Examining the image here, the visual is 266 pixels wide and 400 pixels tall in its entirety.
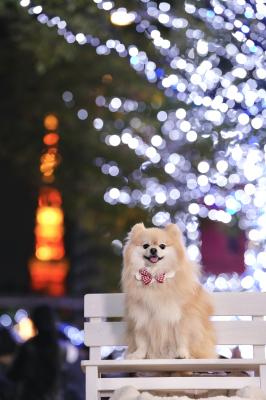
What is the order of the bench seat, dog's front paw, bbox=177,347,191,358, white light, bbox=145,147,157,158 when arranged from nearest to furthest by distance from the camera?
the bench seat, dog's front paw, bbox=177,347,191,358, white light, bbox=145,147,157,158

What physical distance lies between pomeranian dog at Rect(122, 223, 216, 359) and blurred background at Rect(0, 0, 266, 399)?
2061 millimetres

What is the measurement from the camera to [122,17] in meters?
8.46

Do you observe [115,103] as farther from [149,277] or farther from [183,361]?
[183,361]

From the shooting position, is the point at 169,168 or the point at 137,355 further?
the point at 169,168

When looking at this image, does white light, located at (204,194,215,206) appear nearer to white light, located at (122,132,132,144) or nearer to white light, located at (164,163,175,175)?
white light, located at (164,163,175,175)

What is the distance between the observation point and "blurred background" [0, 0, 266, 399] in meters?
7.26

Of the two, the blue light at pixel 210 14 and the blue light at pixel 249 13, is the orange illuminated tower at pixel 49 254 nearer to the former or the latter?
the blue light at pixel 210 14

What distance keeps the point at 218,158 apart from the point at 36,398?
7.67 feet

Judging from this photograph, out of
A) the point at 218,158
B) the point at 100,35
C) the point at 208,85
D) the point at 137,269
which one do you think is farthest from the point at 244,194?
the point at 137,269

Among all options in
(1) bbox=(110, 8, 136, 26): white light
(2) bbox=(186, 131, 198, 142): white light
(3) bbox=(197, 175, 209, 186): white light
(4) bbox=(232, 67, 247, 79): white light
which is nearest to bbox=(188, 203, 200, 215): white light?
(3) bbox=(197, 175, 209, 186): white light

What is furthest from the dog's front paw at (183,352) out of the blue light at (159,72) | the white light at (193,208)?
the white light at (193,208)

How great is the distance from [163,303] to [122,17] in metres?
4.03

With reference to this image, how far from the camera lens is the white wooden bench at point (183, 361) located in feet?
15.7

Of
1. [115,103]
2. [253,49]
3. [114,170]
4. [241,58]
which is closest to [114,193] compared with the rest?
[114,170]
